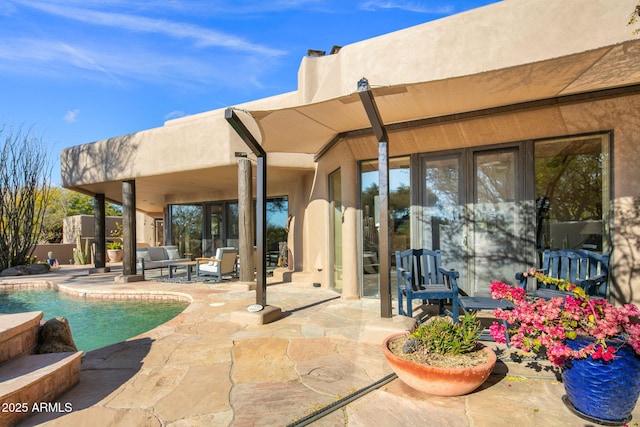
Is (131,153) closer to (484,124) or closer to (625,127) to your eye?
(484,124)

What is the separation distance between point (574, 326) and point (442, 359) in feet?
2.98

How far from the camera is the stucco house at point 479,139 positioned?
3174 mm

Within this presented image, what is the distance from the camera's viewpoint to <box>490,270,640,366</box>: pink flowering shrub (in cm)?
202

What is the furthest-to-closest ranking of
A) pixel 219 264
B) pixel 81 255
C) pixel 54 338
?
1. pixel 81 255
2. pixel 219 264
3. pixel 54 338

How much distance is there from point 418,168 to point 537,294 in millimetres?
2532

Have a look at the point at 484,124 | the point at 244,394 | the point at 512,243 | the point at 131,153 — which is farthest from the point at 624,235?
the point at 131,153

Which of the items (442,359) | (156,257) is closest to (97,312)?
(156,257)

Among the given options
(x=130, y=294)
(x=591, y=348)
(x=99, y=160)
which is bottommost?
(x=130, y=294)

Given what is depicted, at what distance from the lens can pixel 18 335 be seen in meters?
2.83

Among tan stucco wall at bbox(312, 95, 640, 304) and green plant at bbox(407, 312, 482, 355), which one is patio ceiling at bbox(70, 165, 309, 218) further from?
green plant at bbox(407, 312, 482, 355)

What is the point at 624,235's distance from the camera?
405cm

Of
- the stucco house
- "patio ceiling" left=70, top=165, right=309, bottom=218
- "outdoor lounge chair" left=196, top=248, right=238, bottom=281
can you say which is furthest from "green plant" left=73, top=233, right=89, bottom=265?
the stucco house

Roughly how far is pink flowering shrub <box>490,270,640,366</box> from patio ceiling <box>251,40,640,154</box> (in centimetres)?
203

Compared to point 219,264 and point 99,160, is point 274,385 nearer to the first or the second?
point 219,264
